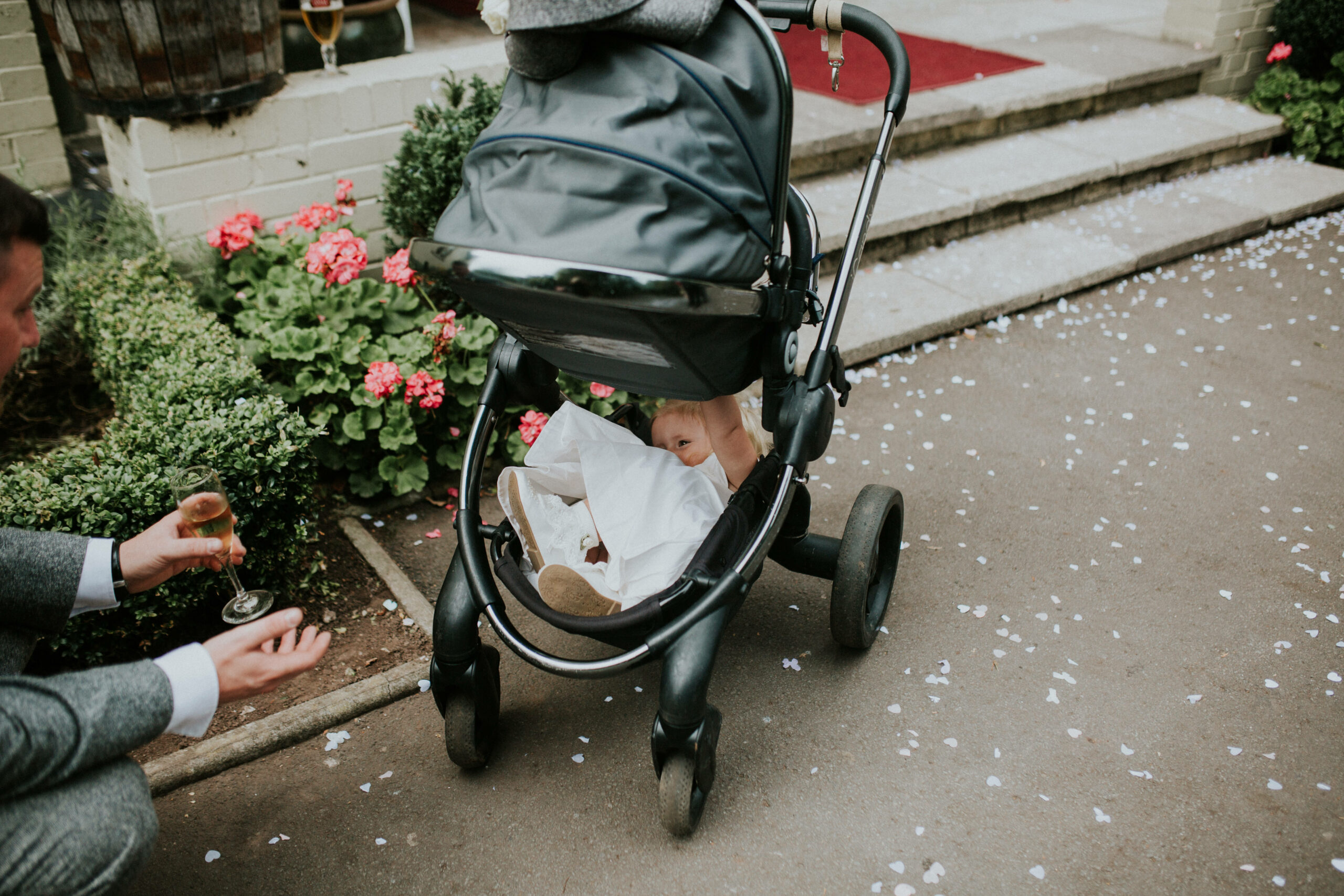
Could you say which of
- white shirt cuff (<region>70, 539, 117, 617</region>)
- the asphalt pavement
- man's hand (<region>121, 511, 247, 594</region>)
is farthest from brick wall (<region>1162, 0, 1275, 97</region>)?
white shirt cuff (<region>70, 539, 117, 617</region>)

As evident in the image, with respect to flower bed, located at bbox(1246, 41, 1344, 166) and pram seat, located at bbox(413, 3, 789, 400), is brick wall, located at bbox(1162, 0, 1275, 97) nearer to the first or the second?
flower bed, located at bbox(1246, 41, 1344, 166)

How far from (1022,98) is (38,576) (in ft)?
18.4

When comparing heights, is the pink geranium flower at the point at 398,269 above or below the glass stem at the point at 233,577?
above

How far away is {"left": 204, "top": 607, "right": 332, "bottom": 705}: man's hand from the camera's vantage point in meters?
1.65

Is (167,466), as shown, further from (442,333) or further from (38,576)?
(442,333)

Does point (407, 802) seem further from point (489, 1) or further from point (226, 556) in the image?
point (489, 1)

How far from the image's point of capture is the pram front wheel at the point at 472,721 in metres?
2.19

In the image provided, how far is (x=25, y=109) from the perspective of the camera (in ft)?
14.4

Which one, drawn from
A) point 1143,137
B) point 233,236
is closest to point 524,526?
point 233,236

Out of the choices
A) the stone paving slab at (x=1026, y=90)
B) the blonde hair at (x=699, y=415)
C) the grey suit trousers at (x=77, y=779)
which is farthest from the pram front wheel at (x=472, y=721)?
the stone paving slab at (x=1026, y=90)

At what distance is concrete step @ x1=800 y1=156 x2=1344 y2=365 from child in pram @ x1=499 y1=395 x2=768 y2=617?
1.63m

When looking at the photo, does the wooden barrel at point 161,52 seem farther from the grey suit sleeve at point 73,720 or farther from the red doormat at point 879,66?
the red doormat at point 879,66

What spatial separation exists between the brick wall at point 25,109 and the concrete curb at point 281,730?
3126 mm

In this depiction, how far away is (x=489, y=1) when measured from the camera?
A: 1925 mm
